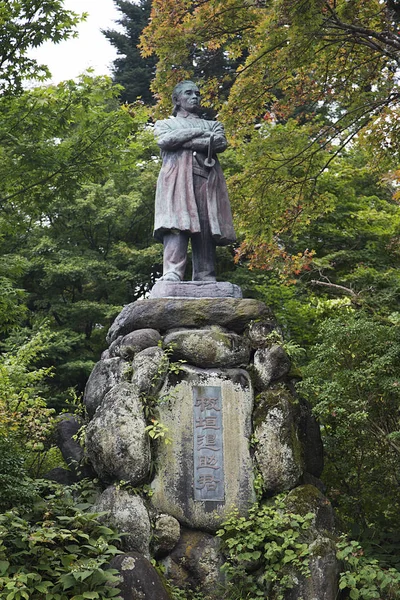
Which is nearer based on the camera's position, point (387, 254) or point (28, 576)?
point (28, 576)

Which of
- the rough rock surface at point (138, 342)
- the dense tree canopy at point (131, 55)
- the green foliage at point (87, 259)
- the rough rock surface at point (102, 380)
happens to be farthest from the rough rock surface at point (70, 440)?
the dense tree canopy at point (131, 55)

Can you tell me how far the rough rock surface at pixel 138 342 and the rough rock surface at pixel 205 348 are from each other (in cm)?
11

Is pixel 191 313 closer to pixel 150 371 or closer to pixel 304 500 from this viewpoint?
pixel 150 371

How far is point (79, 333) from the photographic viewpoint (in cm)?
1538

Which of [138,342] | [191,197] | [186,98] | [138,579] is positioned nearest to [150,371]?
[138,342]

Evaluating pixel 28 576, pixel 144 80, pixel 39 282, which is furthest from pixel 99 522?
pixel 144 80

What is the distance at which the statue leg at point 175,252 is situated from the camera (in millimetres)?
6912

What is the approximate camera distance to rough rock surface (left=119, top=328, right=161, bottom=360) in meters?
6.20

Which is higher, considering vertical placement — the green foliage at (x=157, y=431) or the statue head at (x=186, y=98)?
the statue head at (x=186, y=98)

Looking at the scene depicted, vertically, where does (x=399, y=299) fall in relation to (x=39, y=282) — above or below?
below

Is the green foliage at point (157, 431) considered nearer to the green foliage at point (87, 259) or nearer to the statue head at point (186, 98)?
the statue head at point (186, 98)

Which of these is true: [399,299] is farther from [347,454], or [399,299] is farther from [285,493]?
[285,493]

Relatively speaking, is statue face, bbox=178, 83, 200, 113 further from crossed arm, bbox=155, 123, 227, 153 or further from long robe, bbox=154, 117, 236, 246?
crossed arm, bbox=155, 123, 227, 153

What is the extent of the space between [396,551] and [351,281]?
695 centimetres
